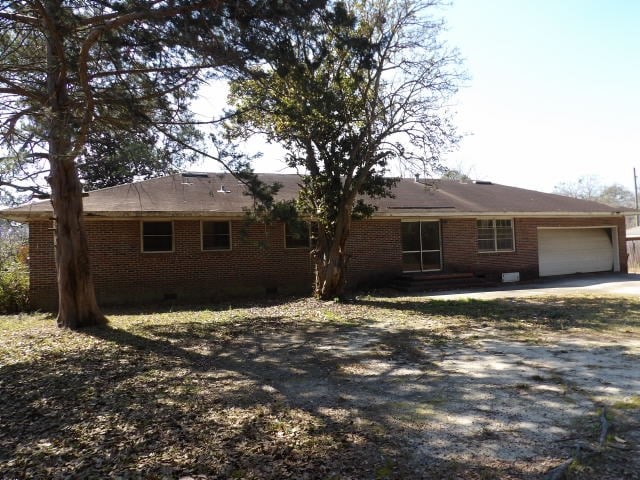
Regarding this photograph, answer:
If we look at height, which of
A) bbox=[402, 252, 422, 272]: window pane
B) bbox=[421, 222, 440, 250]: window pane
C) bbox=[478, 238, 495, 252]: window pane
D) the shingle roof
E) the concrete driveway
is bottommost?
the concrete driveway

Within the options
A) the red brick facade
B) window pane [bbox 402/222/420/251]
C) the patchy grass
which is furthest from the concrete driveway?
the patchy grass

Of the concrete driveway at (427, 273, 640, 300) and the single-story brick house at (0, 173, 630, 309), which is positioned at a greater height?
the single-story brick house at (0, 173, 630, 309)

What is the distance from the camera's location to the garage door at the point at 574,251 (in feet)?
71.1

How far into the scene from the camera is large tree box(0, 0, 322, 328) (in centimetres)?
771

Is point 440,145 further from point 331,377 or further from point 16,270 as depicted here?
point 16,270

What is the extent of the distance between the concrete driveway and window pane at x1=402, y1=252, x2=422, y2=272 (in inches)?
81.5

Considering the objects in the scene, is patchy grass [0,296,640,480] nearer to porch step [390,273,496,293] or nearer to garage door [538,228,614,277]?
porch step [390,273,496,293]

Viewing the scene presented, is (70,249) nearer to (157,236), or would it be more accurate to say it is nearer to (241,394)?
(157,236)

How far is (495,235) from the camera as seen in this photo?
66.0 ft

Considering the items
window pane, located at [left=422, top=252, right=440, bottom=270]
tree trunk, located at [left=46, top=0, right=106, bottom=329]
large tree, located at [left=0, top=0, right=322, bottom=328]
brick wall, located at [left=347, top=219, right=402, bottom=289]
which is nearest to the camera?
large tree, located at [left=0, top=0, right=322, bottom=328]

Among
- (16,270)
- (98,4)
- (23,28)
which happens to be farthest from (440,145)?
(16,270)

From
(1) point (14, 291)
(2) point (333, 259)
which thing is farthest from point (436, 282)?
(1) point (14, 291)

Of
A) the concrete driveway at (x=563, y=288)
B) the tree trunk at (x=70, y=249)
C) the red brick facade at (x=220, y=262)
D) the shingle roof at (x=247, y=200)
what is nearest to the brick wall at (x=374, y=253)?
the red brick facade at (x=220, y=262)

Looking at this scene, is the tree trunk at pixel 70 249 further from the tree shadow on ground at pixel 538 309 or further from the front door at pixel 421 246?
the front door at pixel 421 246
